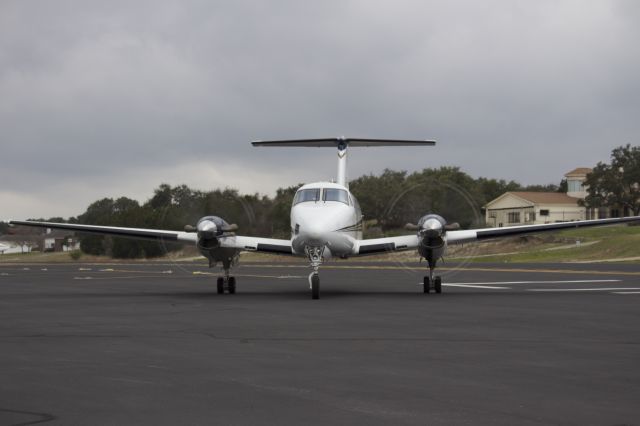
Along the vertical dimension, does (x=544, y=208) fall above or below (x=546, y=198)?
below

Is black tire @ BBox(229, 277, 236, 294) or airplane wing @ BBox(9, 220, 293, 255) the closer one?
airplane wing @ BBox(9, 220, 293, 255)

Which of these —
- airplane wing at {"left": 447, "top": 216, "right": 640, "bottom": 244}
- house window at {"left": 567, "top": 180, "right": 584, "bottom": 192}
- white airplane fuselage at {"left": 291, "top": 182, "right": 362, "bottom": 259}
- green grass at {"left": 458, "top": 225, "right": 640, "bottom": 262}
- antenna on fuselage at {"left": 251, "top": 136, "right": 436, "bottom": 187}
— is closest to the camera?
white airplane fuselage at {"left": 291, "top": 182, "right": 362, "bottom": 259}

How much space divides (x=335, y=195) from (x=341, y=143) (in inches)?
230

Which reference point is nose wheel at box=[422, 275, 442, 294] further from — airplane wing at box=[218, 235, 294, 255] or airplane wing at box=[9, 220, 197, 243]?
airplane wing at box=[9, 220, 197, 243]

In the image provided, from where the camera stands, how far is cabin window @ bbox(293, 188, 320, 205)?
81.5 feet

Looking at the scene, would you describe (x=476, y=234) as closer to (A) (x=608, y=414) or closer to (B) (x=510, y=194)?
(A) (x=608, y=414)

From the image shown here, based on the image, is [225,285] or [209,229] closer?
[209,229]

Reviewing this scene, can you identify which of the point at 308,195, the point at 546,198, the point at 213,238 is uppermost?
the point at 546,198

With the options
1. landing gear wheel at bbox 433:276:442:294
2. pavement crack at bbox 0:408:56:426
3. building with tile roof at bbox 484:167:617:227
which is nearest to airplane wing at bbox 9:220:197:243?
landing gear wheel at bbox 433:276:442:294

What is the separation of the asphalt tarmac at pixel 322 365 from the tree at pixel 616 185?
86.2m

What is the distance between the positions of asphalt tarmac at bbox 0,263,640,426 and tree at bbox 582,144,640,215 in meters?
86.2

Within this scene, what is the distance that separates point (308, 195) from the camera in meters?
24.9

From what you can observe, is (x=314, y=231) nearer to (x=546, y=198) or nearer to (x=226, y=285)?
(x=226, y=285)

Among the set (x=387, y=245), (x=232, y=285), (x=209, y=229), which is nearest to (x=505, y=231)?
(x=387, y=245)
